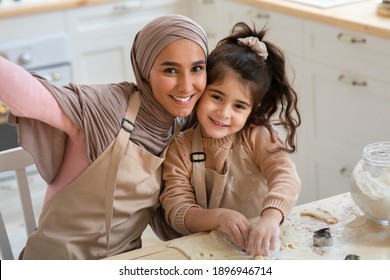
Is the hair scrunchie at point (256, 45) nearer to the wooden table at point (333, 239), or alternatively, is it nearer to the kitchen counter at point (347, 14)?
the wooden table at point (333, 239)

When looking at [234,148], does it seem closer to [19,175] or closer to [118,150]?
[118,150]

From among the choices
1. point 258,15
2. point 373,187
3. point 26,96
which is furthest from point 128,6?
point 373,187

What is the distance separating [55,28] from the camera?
10.1 feet

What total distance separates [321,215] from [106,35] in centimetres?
211

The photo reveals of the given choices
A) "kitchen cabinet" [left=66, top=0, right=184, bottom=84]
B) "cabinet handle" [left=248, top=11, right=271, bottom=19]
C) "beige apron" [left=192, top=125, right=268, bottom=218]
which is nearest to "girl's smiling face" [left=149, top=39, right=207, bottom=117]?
"beige apron" [left=192, top=125, right=268, bottom=218]

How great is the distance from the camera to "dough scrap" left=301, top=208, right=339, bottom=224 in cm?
133

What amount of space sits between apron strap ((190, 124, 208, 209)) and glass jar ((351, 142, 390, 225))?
0.31 meters

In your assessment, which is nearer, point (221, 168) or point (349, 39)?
point (221, 168)

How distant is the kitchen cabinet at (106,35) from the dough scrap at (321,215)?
204 centimetres

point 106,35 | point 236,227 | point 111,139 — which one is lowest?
point 106,35

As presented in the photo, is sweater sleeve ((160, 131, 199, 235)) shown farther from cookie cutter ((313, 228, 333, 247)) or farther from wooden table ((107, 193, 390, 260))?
cookie cutter ((313, 228, 333, 247))

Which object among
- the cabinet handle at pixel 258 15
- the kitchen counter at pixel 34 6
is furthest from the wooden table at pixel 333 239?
the kitchen counter at pixel 34 6

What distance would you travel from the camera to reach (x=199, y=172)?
144cm
